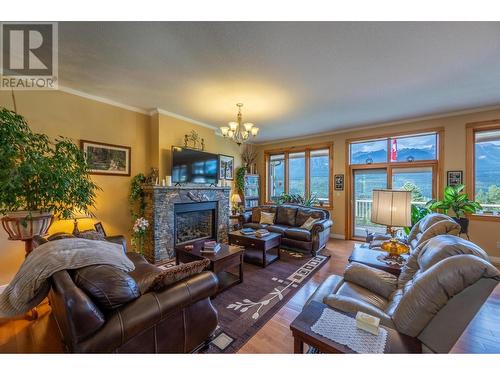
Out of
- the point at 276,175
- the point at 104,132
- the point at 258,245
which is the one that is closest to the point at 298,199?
the point at 276,175

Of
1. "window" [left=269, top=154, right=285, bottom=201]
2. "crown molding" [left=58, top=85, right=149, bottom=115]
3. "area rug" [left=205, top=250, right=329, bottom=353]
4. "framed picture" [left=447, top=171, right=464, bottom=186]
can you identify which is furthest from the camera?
"window" [left=269, top=154, right=285, bottom=201]

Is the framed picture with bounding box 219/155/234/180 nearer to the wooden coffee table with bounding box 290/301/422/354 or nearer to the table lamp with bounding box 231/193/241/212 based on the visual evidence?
→ the table lamp with bounding box 231/193/241/212

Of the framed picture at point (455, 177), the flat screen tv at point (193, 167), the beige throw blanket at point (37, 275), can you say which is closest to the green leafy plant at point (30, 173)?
the beige throw blanket at point (37, 275)

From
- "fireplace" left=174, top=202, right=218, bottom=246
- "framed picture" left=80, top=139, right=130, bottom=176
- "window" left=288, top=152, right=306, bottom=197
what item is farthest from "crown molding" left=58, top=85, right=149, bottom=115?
"window" left=288, top=152, right=306, bottom=197

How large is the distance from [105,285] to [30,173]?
1.50 meters

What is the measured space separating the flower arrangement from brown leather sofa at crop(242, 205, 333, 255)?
2128mm

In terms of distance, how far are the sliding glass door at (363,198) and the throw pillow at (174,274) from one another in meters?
4.69

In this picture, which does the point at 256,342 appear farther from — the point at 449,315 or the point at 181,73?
the point at 181,73

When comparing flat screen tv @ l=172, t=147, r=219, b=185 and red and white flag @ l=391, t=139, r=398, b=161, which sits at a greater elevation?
red and white flag @ l=391, t=139, r=398, b=161

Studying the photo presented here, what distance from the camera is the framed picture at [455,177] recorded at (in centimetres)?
388

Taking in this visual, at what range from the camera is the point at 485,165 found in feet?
12.3

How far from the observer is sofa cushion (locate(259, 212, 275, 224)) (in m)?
4.96
